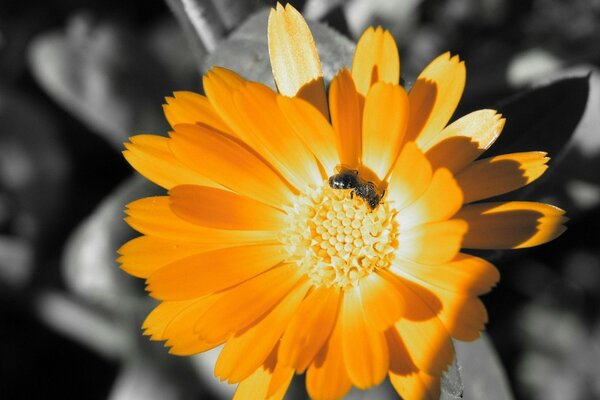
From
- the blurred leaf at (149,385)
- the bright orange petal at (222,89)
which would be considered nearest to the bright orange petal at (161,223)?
the bright orange petal at (222,89)

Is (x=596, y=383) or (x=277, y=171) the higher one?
(x=277, y=171)

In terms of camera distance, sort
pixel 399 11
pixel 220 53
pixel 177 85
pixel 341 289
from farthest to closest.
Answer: pixel 177 85 < pixel 399 11 < pixel 220 53 < pixel 341 289

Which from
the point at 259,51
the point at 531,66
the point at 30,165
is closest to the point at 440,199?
the point at 259,51

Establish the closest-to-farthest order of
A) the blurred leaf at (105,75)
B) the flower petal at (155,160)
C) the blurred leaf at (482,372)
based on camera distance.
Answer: the flower petal at (155,160)
the blurred leaf at (482,372)
the blurred leaf at (105,75)

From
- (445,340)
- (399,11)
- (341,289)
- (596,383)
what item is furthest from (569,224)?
(445,340)

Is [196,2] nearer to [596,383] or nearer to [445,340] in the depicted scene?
[445,340]

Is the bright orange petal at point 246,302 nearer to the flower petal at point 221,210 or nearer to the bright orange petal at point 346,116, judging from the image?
the flower petal at point 221,210
